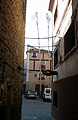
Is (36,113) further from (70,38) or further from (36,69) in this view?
(36,69)

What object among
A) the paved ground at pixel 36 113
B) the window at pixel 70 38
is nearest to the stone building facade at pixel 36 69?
the paved ground at pixel 36 113

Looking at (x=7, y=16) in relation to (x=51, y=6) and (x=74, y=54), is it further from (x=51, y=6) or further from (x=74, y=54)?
(x=51, y=6)

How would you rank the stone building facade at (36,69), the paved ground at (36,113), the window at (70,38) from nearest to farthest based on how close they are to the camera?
the window at (70,38) < the paved ground at (36,113) < the stone building facade at (36,69)

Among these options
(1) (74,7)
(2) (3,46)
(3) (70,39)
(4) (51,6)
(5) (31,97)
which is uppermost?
(4) (51,6)

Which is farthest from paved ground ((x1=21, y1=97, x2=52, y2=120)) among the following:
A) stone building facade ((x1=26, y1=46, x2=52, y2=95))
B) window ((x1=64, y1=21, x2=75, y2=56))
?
stone building facade ((x1=26, y1=46, x2=52, y2=95))

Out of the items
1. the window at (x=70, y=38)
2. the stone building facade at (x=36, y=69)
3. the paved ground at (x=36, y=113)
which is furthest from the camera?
the stone building facade at (x=36, y=69)

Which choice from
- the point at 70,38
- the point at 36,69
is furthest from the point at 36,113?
the point at 36,69

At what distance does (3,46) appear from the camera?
257 inches

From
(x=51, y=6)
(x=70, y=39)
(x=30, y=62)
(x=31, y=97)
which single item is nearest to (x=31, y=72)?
(x=30, y=62)

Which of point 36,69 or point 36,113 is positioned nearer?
point 36,113

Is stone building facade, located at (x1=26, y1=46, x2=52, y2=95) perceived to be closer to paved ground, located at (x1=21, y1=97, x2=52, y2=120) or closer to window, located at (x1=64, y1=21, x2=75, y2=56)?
paved ground, located at (x1=21, y1=97, x2=52, y2=120)

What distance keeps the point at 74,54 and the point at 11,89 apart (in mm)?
2479

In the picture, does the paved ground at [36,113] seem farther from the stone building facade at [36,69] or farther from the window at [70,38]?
the stone building facade at [36,69]

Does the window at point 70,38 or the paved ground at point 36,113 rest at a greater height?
the window at point 70,38
